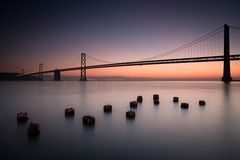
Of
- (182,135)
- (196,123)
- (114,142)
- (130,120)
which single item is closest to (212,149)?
(182,135)

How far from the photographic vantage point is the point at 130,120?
1011cm

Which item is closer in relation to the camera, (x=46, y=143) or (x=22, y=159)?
(x=22, y=159)

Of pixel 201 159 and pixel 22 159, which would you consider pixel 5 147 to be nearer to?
pixel 22 159

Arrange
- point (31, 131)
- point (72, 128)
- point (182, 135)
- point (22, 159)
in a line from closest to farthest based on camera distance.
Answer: point (22, 159), point (31, 131), point (182, 135), point (72, 128)

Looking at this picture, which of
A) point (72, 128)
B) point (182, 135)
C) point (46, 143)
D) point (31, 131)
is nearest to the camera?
point (46, 143)

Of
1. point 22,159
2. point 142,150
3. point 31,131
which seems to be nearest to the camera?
point 22,159

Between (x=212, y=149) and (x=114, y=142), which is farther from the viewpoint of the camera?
(x=114, y=142)

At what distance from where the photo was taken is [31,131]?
676cm

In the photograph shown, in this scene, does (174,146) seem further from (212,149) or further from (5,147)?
(5,147)

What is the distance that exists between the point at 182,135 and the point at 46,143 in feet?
15.7

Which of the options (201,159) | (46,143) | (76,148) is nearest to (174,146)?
(201,159)

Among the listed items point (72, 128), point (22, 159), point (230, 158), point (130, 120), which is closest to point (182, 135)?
point (230, 158)

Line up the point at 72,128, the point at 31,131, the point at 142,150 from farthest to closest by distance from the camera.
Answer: the point at 72,128, the point at 31,131, the point at 142,150

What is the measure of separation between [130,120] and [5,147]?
5843 millimetres
